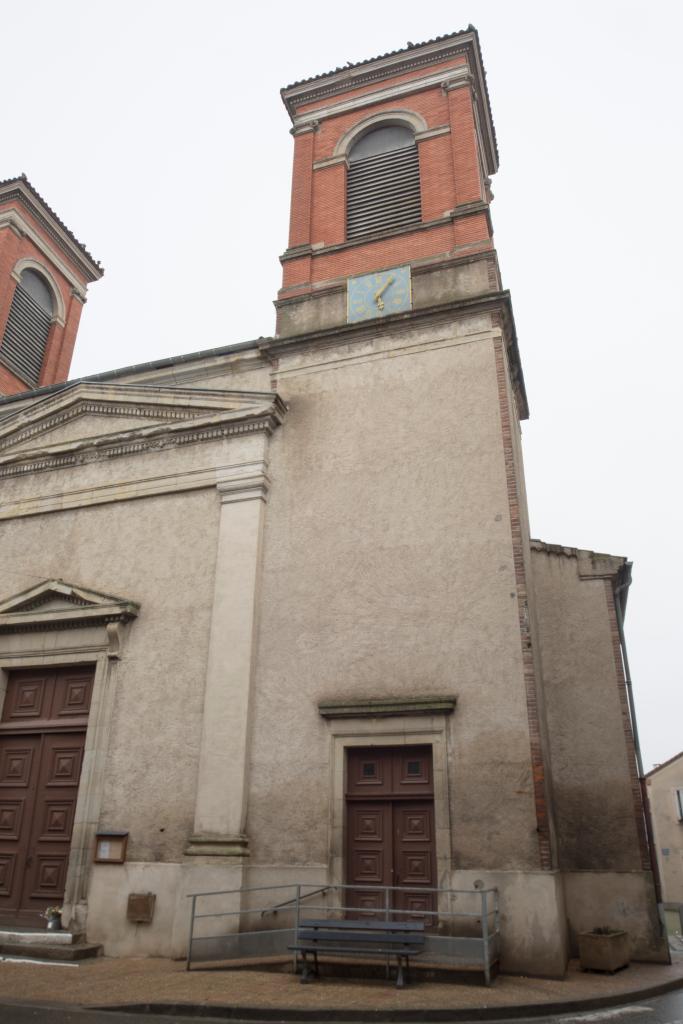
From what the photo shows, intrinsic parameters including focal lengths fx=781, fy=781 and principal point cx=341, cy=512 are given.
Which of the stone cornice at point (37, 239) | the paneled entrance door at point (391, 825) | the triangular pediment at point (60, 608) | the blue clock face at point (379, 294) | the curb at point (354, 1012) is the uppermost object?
the stone cornice at point (37, 239)

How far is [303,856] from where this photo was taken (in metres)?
10.1

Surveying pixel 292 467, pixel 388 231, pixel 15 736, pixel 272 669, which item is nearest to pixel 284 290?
pixel 388 231

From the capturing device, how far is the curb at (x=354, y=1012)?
6832 mm

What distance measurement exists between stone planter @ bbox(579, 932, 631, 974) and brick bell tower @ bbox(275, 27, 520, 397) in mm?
8942

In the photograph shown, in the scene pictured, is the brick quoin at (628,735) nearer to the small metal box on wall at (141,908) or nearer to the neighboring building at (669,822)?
the small metal box on wall at (141,908)

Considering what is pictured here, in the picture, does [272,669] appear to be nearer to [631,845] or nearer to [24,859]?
[24,859]

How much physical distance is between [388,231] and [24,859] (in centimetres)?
1219

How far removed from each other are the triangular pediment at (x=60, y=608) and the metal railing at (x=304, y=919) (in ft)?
14.4

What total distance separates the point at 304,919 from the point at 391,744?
7.72 feet

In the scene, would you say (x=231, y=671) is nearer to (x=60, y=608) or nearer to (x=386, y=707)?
(x=386, y=707)

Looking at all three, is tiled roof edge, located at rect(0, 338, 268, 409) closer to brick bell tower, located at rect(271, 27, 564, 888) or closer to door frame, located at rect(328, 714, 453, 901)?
brick bell tower, located at rect(271, 27, 564, 888)

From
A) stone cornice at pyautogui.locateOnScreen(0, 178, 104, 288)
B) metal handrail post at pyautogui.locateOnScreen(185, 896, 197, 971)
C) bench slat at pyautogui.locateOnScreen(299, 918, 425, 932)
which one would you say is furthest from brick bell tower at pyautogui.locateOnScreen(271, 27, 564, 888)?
stone cornice at pyautogui.locateOnScreen(0, 178, 104, 288)

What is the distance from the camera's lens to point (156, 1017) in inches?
277

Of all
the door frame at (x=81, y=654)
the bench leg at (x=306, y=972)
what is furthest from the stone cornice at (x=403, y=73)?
the bench leg at (x=306, y=972)
